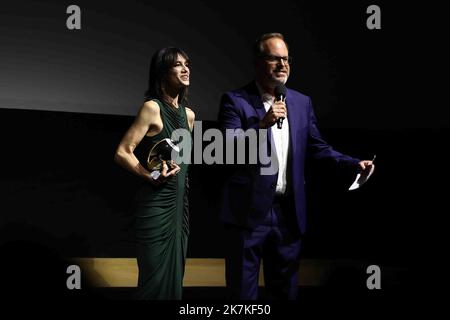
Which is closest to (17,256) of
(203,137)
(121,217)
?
(121,217)

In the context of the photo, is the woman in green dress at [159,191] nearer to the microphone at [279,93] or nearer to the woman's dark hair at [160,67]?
the woman's dark hair at [160,67]

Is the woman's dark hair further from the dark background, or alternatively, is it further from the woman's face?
the dark background

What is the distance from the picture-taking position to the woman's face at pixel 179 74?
278cm

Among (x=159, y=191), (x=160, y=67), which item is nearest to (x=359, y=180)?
(x=159, y=191)

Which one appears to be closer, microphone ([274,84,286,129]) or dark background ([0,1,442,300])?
microphone ([274,84,286,129])

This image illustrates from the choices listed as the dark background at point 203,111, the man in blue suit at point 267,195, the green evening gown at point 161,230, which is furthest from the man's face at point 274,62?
the dark background at point 203,111

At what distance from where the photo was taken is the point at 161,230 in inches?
108

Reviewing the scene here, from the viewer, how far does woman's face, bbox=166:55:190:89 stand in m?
2.78

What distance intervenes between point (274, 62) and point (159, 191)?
74 centimetres

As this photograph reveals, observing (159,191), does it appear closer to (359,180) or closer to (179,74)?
(179,74)

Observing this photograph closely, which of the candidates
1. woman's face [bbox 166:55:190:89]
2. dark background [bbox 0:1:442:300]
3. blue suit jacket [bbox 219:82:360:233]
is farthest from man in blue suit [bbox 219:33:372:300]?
dark background [bbox 0:1:442:300]

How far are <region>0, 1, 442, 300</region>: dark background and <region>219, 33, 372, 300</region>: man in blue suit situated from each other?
113 cm

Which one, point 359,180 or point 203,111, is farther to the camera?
point 203,111

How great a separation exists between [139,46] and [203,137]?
812 mm
